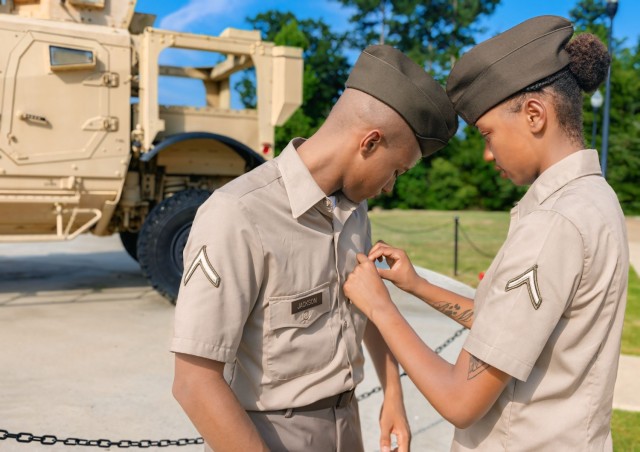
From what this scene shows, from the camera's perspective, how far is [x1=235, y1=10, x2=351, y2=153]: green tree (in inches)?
1133

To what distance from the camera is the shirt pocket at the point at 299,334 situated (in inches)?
59.9

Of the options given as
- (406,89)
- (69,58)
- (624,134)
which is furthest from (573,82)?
(624,134)

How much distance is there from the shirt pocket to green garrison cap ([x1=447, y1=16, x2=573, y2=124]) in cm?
56

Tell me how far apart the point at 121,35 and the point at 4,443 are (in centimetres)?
421

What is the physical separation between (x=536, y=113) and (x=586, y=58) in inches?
6.0

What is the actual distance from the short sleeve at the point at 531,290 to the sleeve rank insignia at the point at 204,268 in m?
0.54

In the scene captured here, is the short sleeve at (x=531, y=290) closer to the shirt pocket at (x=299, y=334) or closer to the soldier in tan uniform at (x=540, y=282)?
the soldier in tan uniform at (x=540, y=282)

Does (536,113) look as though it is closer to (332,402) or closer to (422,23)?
(332,402)

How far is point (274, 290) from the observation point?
1.50 meters

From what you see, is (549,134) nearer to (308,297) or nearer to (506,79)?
(506,79)

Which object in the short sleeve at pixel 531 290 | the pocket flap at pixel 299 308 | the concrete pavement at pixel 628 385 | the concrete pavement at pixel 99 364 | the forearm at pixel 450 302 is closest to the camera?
the short sleeve at pixel 531 290

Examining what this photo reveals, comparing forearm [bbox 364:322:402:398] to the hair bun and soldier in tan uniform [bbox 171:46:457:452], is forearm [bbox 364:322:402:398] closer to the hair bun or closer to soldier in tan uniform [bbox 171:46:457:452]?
soldier in tan uniform [bbox 171:46:457:452]

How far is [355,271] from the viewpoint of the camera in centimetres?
163

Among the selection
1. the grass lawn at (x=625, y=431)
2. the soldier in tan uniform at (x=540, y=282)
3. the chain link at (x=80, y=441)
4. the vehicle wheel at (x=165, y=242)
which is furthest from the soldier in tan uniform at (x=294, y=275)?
the vehicle wheel at (x=165, y=242)
